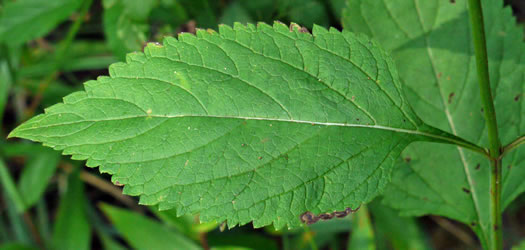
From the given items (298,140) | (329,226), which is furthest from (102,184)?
(298,140)

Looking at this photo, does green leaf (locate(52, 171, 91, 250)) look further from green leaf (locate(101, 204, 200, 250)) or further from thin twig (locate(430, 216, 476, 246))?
thin twig (locate(430, 216, 476, 246))

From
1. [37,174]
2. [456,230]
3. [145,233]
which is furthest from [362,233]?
[37,174]

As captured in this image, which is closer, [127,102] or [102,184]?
[127,102]

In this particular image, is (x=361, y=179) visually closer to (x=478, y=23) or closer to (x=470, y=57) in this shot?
(x=478, y=23)

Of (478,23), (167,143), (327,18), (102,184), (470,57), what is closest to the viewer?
(478,23)

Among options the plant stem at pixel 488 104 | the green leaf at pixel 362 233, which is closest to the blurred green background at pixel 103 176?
the green leaf at pixel 362 233

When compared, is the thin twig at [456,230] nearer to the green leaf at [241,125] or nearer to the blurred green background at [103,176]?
the blurred green background at [103,176]

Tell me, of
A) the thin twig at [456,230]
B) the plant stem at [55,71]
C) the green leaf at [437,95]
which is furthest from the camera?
the thin twig at [456,230]

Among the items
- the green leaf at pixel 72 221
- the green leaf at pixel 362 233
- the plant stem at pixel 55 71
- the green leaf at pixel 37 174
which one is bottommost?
the green leaf at pixel 362 233
